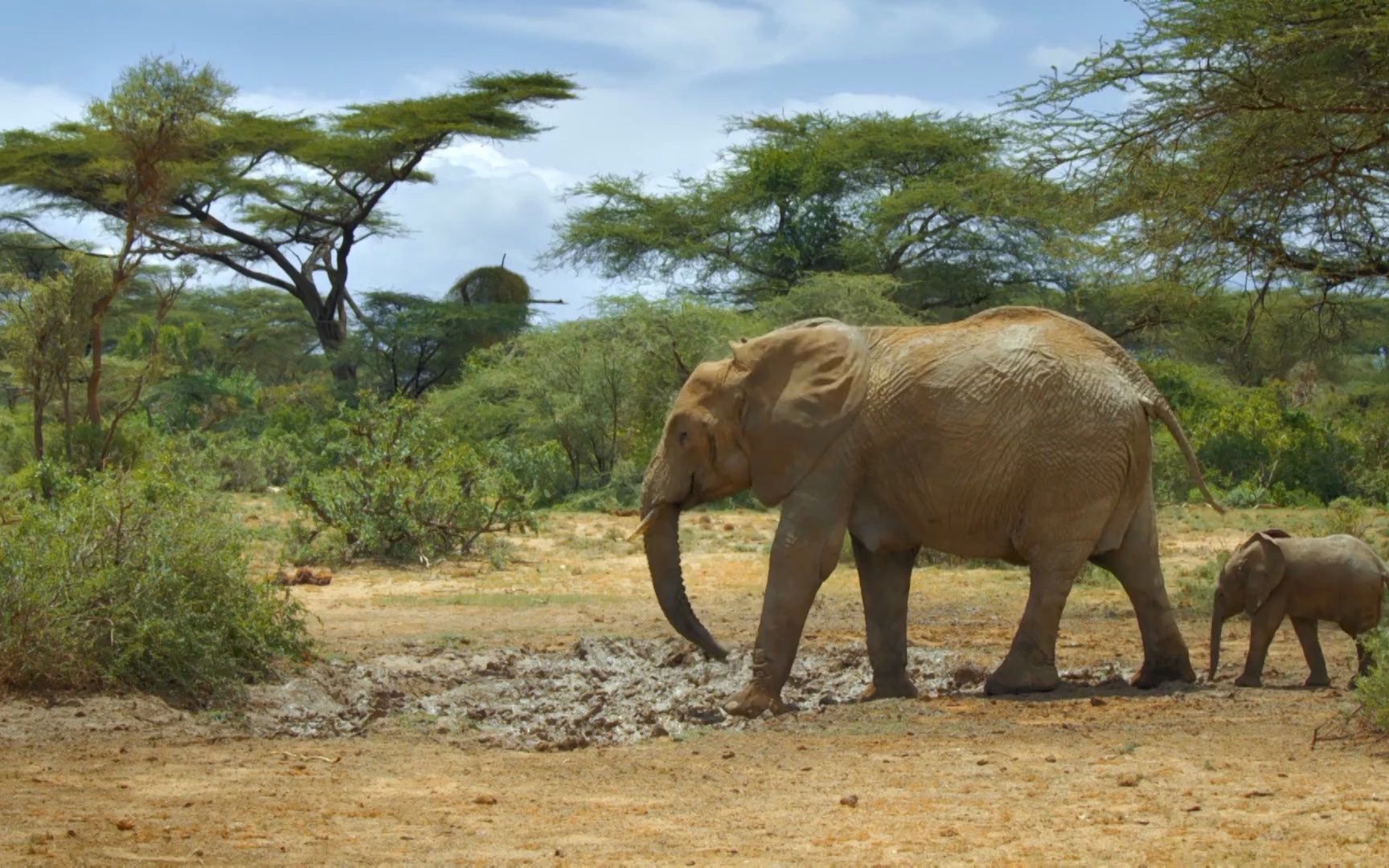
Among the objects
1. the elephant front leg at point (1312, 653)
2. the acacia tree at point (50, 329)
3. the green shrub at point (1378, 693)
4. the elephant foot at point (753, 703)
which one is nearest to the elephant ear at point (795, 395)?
the elephant foot at point (753, 703)

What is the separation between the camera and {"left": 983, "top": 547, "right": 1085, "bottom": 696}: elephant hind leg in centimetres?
865

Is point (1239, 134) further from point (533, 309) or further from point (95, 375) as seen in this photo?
point (533, 309)

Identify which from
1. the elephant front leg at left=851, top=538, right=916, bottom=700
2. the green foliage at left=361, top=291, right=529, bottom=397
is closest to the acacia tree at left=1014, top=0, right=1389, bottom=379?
the elephant front leg at left=851, top=538, right=916, bottom=700

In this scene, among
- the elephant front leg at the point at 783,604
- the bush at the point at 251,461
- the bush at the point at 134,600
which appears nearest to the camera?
the bush at the point at 134,600

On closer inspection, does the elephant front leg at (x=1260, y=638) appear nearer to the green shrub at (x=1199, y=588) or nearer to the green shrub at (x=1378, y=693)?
the green shrub at (x=1378, y=693)

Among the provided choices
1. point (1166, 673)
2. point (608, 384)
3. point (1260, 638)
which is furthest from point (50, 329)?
point (1260, 638)

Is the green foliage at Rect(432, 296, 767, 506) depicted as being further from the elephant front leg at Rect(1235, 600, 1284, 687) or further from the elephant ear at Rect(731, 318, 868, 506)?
the elephant front leg at Rect(1235, 600, 1284, 687)

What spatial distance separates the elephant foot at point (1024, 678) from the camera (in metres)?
8.71

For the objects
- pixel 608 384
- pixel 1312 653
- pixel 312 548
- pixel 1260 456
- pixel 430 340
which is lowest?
pixel 312 548

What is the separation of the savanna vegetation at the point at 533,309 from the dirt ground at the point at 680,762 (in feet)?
3.30

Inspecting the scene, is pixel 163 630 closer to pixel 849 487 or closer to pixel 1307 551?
pixel 849 487

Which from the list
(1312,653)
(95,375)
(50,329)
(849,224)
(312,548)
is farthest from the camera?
(849,224)

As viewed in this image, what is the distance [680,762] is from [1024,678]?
2293 mm

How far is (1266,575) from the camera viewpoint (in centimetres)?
878
